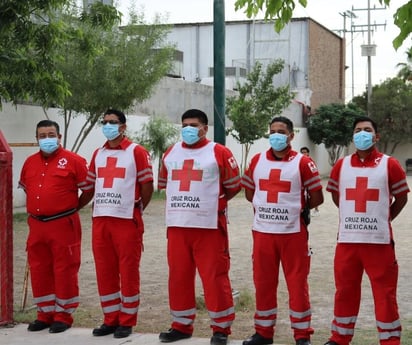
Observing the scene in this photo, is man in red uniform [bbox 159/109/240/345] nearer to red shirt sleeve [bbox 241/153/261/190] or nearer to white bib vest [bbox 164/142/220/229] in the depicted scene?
white bib vest [bbox 164/142/220/229]

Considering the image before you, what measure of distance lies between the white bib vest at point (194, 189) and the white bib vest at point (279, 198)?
406 mm

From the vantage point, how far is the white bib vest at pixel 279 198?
246 inches

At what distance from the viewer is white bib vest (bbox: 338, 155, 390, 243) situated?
6000mm

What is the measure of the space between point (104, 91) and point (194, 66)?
29.9 meters

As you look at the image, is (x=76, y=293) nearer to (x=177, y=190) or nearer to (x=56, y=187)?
(x=56, y=187)

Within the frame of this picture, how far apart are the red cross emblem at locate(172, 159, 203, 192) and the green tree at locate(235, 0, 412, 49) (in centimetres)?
146

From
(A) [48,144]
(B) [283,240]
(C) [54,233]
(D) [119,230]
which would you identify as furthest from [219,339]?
(A) [48,144]

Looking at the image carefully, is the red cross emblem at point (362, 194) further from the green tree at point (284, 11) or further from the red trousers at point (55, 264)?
the red trousers at point (55, 264)

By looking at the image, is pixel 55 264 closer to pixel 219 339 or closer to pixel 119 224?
pixel 119 224

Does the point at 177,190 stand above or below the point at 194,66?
below

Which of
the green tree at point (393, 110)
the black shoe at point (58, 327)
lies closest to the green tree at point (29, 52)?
the black shoe at point (58, 327)

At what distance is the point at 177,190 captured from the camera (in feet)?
21.7

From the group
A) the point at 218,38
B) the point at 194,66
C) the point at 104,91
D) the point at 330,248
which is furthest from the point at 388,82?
the point at 218,38

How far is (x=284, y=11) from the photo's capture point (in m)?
6.54
